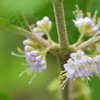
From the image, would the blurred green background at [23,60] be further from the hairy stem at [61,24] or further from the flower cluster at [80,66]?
the flower cluster at [80,66]

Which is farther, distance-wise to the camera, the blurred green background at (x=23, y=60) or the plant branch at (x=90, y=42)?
the blurred green background at (x=23, y=60)

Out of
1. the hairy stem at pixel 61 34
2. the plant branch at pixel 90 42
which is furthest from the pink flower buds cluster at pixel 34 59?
the plant branch at pixel 90 42

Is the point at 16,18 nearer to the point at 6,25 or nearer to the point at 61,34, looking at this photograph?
the point at 6,25

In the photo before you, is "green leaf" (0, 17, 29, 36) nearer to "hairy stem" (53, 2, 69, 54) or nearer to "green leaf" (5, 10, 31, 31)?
"green leaf" (5, 10, 31, 31)

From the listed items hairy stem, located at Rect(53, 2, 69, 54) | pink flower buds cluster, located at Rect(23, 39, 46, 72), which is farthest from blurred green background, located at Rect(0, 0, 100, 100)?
pink flower buds cluster, located at Rect(23, 39, 46, 72)

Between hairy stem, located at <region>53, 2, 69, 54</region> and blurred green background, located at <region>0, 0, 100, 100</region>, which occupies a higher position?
blurred green background, located at <region>0, 0, 100, 100</region>

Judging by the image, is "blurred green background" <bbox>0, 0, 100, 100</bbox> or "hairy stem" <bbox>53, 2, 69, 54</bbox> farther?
"blurred green background" <bbox>0, 0, 100, 100</bbox>

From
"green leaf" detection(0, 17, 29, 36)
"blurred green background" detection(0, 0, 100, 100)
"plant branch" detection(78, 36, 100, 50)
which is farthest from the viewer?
"blurred green background" detection(0, 0, 100, 100)
